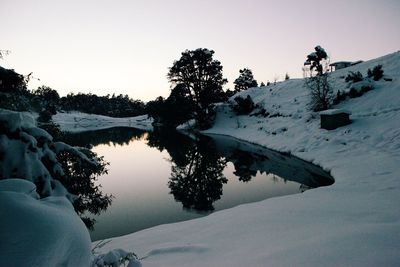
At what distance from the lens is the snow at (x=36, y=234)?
2.50 m

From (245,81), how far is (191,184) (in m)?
71.8

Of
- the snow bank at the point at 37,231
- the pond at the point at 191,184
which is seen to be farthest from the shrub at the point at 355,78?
the snow bank at the point at 37,231

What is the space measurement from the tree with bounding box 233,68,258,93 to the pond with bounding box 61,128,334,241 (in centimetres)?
6162

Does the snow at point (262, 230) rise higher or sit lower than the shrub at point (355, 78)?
lower

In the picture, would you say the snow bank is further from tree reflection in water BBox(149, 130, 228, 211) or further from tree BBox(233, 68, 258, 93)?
tree BBox(233, 68, 258, 93)

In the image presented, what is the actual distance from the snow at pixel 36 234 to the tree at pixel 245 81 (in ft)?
275

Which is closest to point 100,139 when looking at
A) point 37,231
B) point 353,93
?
point 353,93

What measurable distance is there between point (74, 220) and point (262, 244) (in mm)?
3686

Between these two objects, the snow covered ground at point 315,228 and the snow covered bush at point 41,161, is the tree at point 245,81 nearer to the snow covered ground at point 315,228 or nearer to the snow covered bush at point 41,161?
the snow covered ground at point 315,228

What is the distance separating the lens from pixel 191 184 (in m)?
16.5

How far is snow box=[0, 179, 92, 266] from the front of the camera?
98.4 inches

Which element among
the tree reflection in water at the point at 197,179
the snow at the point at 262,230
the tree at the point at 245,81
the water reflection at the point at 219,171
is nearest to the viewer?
the snow at the point at 262,230

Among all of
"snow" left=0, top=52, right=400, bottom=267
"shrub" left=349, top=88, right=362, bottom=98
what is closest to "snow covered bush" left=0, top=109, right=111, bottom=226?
"snow" left=0, top=52, right=400, bottom=267

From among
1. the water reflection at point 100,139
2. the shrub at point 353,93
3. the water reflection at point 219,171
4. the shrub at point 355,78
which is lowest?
the water reflection at point 219,171
